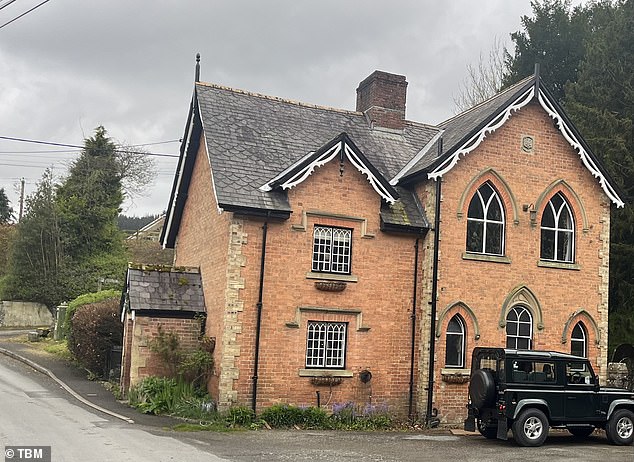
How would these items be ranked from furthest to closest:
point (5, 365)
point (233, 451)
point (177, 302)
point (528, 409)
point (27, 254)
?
point (27, 254) < point (5, 365) < point (177, 302) < point (528, 409) < point (233, 451)

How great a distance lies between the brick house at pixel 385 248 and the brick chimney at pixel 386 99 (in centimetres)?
140

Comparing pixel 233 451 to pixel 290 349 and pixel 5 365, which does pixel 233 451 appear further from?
pixel 5 365

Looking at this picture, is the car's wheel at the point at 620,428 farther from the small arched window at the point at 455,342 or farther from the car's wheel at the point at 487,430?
the small arched window at the point at 455,342

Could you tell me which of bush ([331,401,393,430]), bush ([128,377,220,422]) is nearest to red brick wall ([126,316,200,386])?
bush ([128,377,220,422])

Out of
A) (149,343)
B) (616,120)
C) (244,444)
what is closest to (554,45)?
(616,120)

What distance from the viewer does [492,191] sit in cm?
2081

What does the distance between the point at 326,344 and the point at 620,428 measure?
23.9 ft

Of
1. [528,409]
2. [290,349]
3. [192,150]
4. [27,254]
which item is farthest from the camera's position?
[27,254]

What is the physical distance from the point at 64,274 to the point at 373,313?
1126 inches

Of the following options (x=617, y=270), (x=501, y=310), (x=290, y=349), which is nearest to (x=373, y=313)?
(x=290, y=349)

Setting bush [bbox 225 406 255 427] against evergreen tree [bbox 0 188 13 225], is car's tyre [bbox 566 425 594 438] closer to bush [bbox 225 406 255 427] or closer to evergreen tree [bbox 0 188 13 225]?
bush [bbox 225 406 255 427]

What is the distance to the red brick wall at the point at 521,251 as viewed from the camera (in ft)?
65.4

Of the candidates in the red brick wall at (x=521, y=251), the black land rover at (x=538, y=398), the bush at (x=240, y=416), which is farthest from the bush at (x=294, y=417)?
the black land rover at (x=538, y=398)
